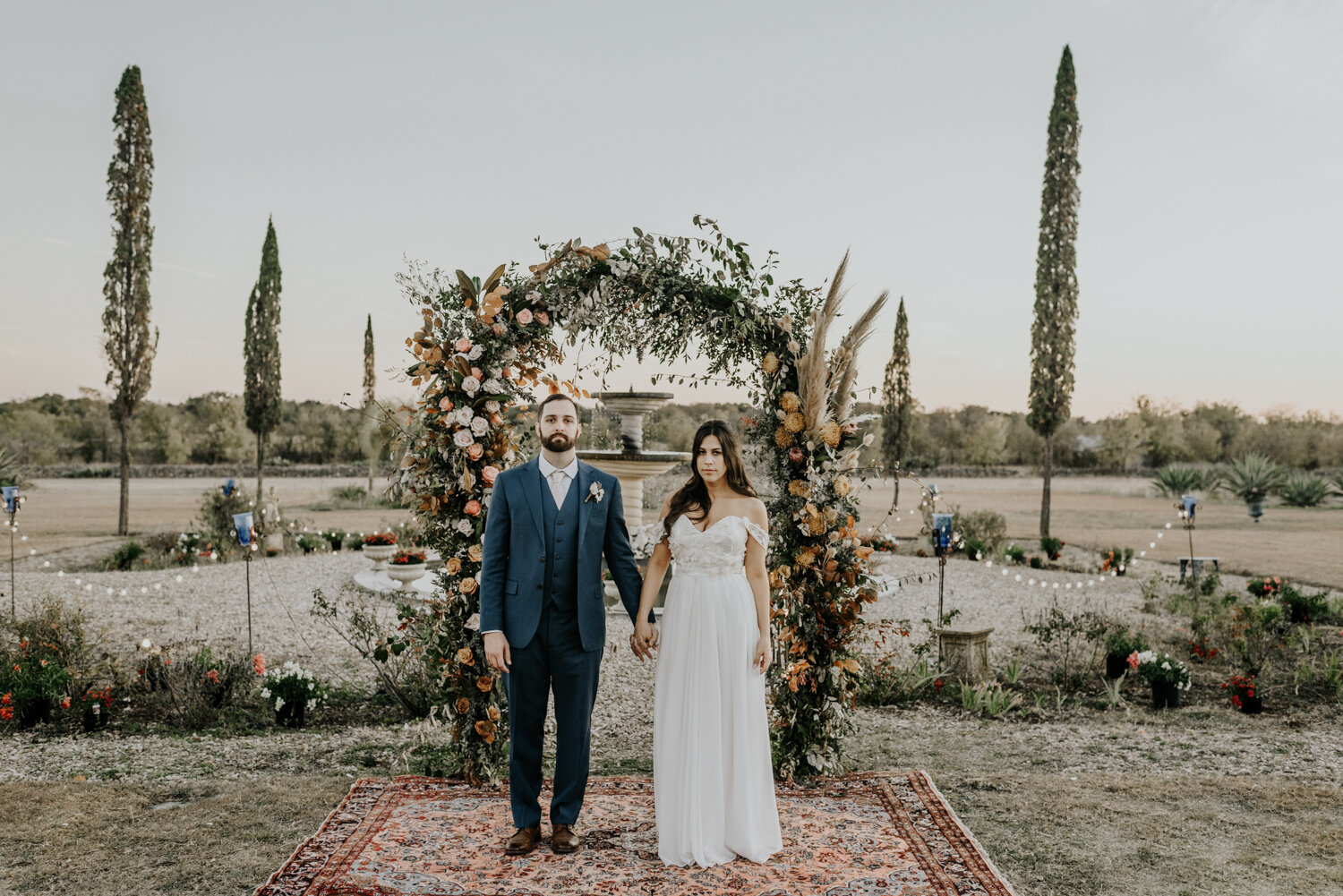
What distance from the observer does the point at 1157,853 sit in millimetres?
4102

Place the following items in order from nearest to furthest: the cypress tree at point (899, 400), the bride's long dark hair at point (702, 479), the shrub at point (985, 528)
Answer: the bride's long dark hair at point (702, 479) < the shrub at point (985, 528) < the cypress tree at point (899, 400)

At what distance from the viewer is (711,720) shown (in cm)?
384

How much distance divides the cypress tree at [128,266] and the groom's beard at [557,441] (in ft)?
55.8

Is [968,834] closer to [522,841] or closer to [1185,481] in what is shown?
[522,841]

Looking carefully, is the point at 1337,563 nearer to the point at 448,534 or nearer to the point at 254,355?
the point at 448,534

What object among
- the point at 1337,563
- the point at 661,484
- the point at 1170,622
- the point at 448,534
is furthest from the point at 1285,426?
the point at 448,534

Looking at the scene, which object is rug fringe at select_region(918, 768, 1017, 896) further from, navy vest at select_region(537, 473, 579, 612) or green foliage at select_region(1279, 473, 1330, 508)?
green foliage at select_region(1279, 473, 1330, 508)

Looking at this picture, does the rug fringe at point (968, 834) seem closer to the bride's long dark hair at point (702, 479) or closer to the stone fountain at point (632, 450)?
the bride's long dark hair at point (702, 479)

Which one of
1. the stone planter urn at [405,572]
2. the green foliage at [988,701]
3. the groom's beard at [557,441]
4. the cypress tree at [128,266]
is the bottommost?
the green foliage at [988,701]

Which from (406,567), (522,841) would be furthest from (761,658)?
(406,567)

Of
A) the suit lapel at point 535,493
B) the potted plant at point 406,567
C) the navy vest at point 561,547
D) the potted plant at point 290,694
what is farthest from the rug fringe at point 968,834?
the potted plant at point 406,567

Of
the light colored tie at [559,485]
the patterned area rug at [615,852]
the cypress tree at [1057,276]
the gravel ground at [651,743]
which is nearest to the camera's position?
the patterned area rug at [615,852]

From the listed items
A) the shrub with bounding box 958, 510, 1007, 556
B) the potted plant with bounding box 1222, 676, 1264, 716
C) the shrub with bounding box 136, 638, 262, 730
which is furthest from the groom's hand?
the shrub with bounding box 958, 510, 1007, 556

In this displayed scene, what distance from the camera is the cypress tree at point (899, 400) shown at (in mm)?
21219
